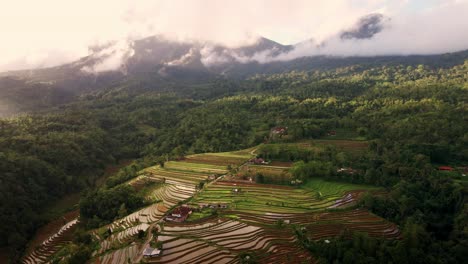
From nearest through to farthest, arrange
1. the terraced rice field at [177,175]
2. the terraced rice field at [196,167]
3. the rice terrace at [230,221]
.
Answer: the rice terrace at [230,221] → the terraced rice field at [177,175] → the terraced rice field at [196,167]

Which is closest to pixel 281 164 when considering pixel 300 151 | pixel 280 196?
pixel 300 151

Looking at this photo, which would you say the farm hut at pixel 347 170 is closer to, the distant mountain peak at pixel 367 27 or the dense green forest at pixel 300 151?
the dense green forest at pixel 300 151

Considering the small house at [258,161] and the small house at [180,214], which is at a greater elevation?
the small house at [258,161]

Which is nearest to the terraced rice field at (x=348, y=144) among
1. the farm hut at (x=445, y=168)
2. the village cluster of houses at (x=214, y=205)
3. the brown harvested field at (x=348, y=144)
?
the brown harvested field at (x=348, y=144)

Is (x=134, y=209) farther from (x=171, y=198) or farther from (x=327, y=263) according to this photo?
(x=327, y=263)

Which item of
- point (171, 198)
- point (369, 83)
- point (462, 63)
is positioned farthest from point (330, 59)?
point (171, 198)
